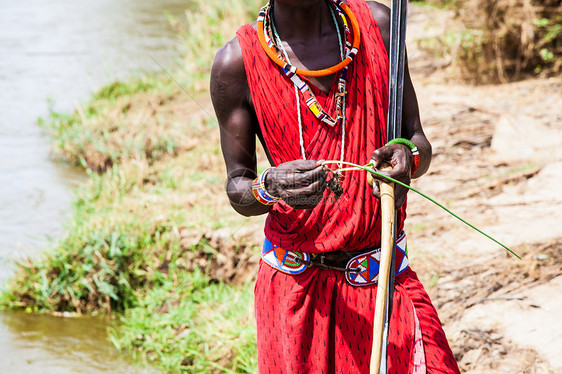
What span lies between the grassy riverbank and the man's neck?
93 centimetres

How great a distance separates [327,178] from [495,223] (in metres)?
2.15

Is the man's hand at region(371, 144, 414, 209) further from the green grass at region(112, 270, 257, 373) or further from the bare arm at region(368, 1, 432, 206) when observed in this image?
the green grass at region(112, 270, 257, 373)

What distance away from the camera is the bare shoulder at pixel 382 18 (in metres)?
1.72

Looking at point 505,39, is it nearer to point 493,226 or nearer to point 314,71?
point 493,226

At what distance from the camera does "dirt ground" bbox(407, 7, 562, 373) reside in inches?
104

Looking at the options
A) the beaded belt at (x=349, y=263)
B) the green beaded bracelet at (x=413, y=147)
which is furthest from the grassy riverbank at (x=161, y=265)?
the green beaded bracelet at (x=413, y=147)

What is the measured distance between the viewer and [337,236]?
162cm

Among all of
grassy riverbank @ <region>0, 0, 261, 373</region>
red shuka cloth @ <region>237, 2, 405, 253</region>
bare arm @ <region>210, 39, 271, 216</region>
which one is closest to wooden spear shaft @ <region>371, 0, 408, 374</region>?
red shuka cloth @ <region>237, 2, 405, 253</region>

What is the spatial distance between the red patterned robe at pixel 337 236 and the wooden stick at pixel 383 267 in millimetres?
132

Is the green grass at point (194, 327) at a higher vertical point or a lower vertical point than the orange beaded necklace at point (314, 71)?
lower

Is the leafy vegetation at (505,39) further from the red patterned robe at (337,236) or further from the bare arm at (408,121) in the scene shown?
the red patterned robe at (337,236)

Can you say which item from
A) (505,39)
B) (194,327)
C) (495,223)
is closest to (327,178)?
(194,327)

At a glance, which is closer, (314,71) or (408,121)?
(314,71)

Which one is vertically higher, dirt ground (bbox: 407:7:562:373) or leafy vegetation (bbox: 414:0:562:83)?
leafy vegetation (bbox: 414:0:562:83)
